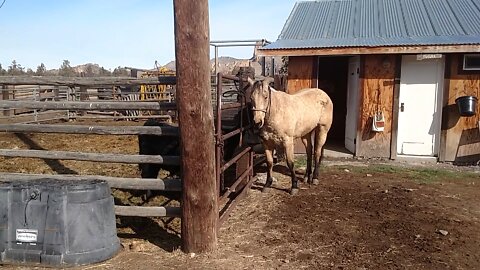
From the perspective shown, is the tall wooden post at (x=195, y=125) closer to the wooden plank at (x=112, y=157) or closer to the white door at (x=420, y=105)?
the wooden plank at (x=112, y=157)

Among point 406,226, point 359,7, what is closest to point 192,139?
point 406,226

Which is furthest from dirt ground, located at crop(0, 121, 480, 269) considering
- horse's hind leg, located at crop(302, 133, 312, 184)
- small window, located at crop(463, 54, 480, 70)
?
small window, located at crop(463, 54, 480, 70)

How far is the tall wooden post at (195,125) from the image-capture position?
3.35 meters

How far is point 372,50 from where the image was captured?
830cm

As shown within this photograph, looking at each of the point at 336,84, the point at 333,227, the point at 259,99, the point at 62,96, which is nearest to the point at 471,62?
the point at 336,84

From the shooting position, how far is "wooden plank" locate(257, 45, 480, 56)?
26.0 ft

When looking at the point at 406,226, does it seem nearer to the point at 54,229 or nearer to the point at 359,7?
the point at 54,229

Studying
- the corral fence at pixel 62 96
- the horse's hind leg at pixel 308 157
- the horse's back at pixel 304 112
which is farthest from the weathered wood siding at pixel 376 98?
the corral fence at pixel 62 96

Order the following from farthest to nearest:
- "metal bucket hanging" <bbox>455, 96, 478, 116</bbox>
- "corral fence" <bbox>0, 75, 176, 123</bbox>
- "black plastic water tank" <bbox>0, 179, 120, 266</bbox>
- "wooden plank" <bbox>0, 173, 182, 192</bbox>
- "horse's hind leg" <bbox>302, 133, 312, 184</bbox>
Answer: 1. "metal bucket hanging" <bbox>455, 96, 478, 116</bbox>
2. "horse's hind leg" <bbox>302, 133, 312, 184</bbox>
3. "corral fence" <bbox>0, 75, 176, 123</bbox>
4. "wooden plank" <bbox>0, 173, 182, 192</bbox>
5. "black plastic water tank" <bbox>0, 179, 120, 266</bbox>

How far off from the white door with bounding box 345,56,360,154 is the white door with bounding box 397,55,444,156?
3.12 feet

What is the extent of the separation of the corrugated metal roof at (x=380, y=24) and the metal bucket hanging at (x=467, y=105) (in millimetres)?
1130

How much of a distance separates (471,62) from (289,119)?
16.6ft

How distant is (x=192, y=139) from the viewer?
348 cm

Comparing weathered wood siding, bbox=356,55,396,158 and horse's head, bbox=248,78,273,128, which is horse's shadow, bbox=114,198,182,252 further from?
weathered wood siding, bbox=356,55,396,158
